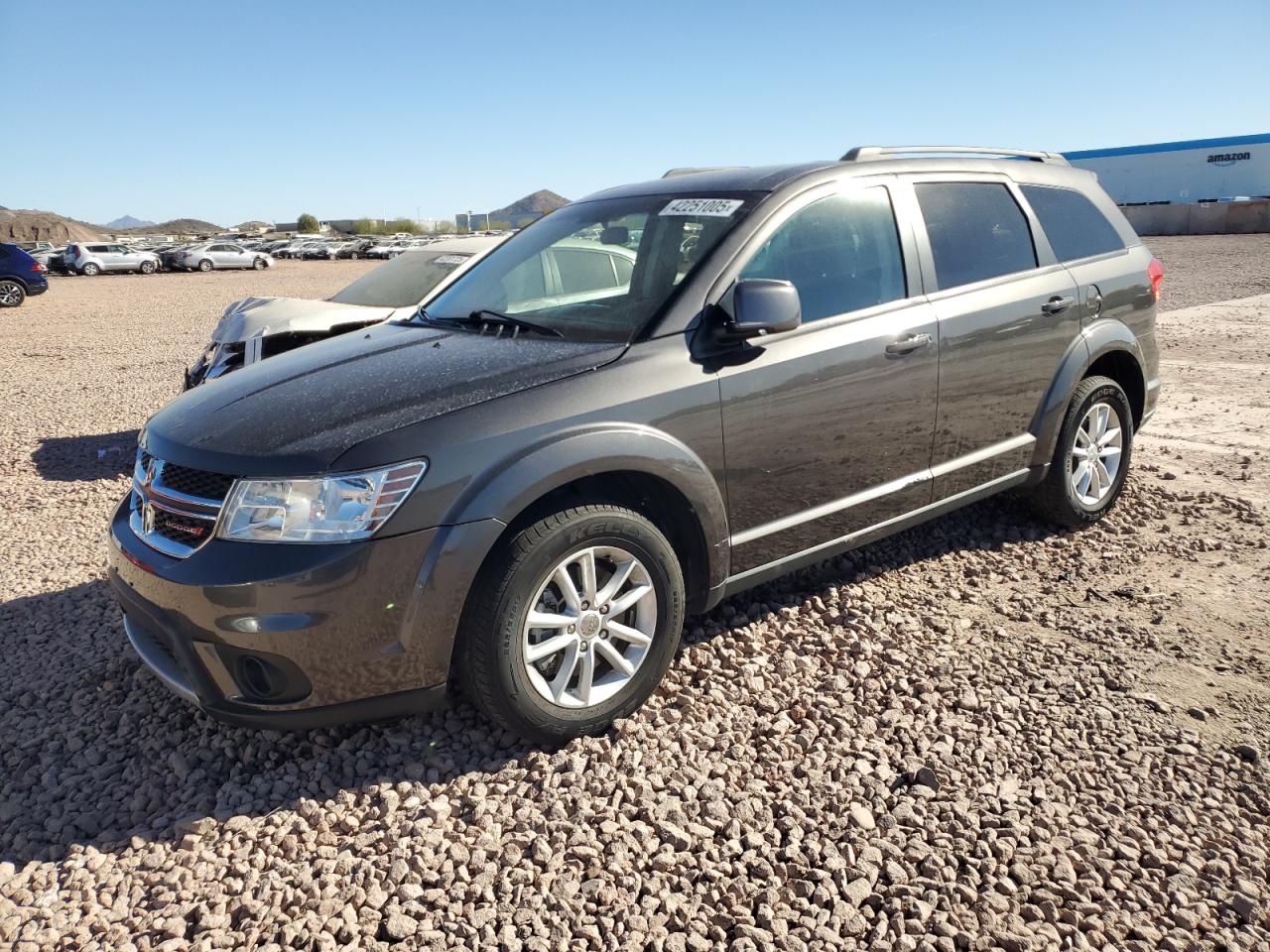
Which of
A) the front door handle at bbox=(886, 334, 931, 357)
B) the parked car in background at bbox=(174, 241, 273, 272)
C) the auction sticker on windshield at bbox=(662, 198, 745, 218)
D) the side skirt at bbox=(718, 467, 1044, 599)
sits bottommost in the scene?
the side skirt at bbox=(718, 467, 1044, 599)

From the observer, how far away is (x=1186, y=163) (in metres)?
57.5

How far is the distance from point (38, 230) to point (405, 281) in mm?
112576

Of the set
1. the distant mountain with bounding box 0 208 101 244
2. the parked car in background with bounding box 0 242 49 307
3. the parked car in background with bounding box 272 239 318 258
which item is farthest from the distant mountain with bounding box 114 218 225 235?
the parked car in background with bounding box 0 242 49 307

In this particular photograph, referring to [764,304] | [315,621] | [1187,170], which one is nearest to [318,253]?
[1187,170]

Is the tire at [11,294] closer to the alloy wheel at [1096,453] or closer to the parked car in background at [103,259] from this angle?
the parked car in background at [103,259]

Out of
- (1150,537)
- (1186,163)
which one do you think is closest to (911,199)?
(1150,537)

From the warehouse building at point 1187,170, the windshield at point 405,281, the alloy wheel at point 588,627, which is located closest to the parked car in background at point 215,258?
the windshield at point 405,281

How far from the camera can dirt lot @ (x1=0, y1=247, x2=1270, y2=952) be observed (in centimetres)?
255

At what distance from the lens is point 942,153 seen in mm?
4629

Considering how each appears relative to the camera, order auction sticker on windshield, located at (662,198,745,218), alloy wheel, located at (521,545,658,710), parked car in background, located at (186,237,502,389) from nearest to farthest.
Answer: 1. alloy wheel, located at (521,545,658,710)
2. auction sticker on windshield, located at (662,198,745,218)
3. parked car in background, located at (186,237,502,389)

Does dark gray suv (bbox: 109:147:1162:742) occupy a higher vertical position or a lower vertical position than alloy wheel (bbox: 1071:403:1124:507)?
higher

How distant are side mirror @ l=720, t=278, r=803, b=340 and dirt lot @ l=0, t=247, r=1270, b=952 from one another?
1340 millimetres

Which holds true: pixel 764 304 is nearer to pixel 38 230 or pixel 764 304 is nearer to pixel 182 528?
pixel 182 528

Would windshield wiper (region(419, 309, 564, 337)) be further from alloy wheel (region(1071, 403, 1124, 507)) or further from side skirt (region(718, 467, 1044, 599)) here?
alloy wheel (region(1071, 403, 1124, 507))
